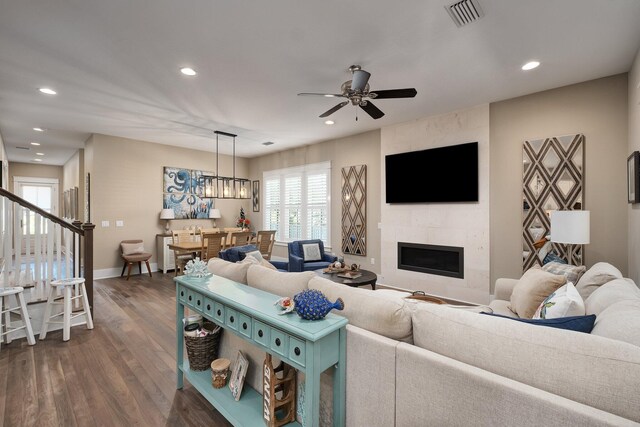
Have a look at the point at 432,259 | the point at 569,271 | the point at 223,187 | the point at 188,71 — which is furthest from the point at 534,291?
the point at 223,187

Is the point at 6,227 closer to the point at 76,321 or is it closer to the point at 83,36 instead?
the point at 76,321

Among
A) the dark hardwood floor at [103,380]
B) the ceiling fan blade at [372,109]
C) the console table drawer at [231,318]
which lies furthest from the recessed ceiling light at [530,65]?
the dark hardwood floor at [103,380]

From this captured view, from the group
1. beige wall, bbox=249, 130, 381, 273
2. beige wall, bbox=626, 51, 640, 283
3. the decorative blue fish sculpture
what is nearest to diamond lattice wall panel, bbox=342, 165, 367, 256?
beige wall, bbox=249, 130, 381, 273

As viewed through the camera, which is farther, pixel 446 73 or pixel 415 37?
pixel 446 73

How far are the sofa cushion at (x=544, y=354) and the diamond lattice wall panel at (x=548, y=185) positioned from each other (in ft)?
10.8

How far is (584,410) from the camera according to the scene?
91 cm

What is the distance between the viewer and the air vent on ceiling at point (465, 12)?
7.10 feet

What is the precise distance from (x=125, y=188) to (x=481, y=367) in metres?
6.97

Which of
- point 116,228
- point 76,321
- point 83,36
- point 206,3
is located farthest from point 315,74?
point 116,228

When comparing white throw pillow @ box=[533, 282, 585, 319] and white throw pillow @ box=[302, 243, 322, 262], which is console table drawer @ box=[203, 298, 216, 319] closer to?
white throw pillow @ box=[533, 282, 585, 319]

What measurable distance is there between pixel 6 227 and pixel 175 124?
2810mm

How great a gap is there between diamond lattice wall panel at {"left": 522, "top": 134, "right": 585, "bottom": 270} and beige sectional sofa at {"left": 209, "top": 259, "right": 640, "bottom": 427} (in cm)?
230

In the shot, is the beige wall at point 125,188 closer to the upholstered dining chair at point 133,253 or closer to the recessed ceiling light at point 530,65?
the upholstered dining chair at point 133,253

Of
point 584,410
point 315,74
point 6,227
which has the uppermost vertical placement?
point 315,74
